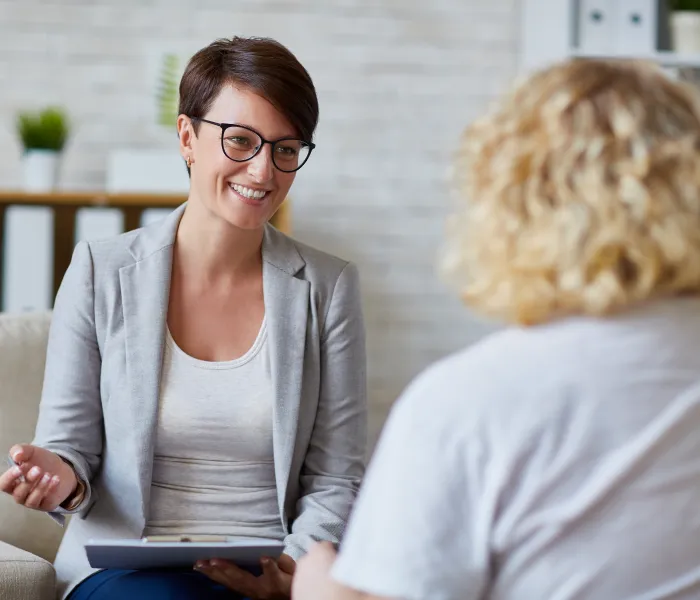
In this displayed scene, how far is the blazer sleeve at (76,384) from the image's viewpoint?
62.9 inches

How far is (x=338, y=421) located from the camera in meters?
1.69

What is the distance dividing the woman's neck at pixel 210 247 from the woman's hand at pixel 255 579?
55 centimetres

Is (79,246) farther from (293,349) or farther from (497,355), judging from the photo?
(497,355)

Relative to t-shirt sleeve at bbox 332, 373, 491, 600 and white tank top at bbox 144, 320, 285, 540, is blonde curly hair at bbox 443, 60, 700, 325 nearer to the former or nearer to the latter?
t-shirt sleeve at bbox 332, 373, 491, 600

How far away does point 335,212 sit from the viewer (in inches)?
134

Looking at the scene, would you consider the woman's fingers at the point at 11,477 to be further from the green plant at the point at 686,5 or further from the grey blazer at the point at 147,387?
the green plant at the point at 686,5

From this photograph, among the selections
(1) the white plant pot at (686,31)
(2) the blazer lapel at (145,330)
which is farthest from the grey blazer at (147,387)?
(1) the white plant pot at (686,31)

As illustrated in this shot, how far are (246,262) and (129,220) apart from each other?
129 centimetres

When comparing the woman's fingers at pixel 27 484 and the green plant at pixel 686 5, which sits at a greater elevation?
the green plant at pixel 686 5

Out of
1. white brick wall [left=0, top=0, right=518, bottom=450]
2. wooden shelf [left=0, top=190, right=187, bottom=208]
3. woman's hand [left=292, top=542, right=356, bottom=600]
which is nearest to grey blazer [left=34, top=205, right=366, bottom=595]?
woman's hand [left=292, top=542, right=356, bottom=600]

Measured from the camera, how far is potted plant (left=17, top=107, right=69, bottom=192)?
3.04 metres

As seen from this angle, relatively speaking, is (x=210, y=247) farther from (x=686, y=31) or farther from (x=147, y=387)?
(x=686, y=31)

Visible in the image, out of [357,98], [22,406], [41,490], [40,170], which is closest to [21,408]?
[22,406]

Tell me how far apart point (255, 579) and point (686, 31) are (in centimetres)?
248
